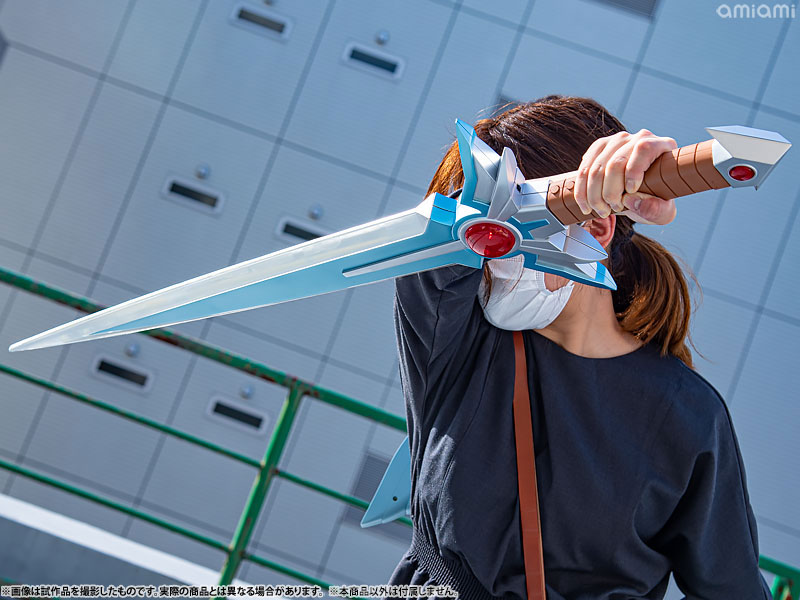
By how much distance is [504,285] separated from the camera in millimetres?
838

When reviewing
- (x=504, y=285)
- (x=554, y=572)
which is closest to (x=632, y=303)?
(x=504, y=285)

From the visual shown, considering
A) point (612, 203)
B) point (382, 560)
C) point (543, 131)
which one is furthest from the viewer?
point (382, 560)

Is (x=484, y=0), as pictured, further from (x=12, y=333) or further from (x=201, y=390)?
(x=12, y=333)

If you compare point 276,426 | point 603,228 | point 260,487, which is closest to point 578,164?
point 603,228

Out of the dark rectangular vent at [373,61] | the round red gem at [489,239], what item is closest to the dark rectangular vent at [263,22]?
the dark rectangular vent at [373,61]

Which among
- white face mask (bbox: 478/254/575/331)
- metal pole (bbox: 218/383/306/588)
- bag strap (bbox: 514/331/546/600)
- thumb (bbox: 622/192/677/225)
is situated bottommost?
metal pole (bbox: 218/383/306/588)

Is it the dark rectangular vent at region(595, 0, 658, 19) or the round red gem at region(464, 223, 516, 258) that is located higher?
the dark rectangular vent at region(595, 0, 658, 19)

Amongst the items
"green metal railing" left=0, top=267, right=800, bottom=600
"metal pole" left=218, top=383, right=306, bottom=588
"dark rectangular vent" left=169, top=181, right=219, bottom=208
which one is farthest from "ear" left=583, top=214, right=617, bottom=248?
"dark rectangular vent" left=169, top=181, right=219, bottom=208

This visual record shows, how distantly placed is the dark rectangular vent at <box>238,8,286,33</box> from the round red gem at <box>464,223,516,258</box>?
14.3 feet

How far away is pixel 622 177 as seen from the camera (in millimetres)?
505

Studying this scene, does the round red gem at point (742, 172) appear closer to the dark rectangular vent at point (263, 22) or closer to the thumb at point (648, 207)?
the thumb at point (648, 207)

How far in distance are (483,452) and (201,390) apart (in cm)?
398

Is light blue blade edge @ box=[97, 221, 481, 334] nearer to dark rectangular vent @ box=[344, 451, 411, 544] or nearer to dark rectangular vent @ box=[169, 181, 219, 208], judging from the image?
A: dark rectangular vent @ box=[344, 451, 411, 544]

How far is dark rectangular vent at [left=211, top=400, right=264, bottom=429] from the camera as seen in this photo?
15.0 feet
